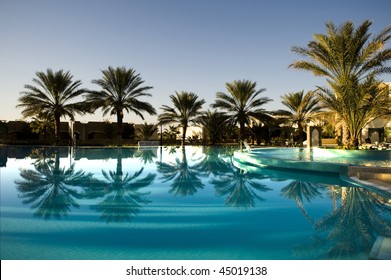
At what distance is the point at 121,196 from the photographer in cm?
586

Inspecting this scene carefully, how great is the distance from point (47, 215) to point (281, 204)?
3600 millimetres

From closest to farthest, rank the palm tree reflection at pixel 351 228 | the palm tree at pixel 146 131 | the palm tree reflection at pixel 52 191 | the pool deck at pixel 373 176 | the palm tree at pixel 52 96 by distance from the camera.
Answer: the palm tree reflection at pixel 351 228 → the palm tree reflection at pixel 52 191 → the pool deck at pixel 373 176 → the palm tree at pixel 52 96 → the palm tree at pixel 146 131

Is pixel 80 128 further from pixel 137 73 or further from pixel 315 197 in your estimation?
pixel 315 197

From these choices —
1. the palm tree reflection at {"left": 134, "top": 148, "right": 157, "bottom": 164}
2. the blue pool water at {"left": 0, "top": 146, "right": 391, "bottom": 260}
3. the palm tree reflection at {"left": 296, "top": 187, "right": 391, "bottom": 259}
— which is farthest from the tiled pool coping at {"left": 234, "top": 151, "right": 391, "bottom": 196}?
the palm tree reflection at {"left": 134, "top": 148, "right": 157, "bottom": 164}

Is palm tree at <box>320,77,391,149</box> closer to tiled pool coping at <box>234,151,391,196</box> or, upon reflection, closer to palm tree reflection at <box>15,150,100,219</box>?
tiled pool coping at <box>234,151,391,196</box>

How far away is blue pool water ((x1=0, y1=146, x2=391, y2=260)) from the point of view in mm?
3020

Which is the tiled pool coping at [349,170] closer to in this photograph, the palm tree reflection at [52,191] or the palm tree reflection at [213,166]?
the palm tree reflection at [213,166]

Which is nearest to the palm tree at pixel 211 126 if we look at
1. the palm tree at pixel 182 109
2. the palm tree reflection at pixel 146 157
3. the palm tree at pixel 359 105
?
the palm tree at pixel 182 109

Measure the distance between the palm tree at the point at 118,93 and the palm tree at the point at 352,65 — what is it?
52.6 ft

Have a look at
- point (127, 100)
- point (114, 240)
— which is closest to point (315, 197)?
point (114, 240)

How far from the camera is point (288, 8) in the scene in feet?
45.8

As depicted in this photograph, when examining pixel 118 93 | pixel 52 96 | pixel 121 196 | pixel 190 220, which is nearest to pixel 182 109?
pixel 118 93

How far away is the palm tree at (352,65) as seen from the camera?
12242mm

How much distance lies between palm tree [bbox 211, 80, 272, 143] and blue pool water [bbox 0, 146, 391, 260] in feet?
65.1
